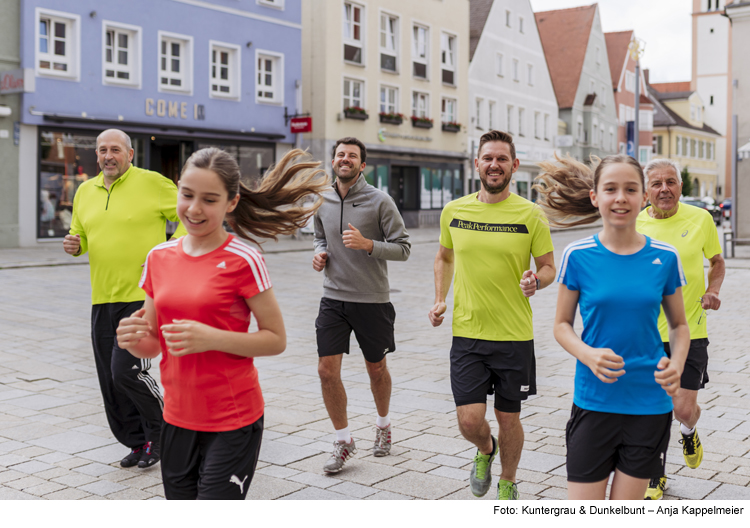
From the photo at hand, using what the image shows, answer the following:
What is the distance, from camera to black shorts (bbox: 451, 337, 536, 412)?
4547mm

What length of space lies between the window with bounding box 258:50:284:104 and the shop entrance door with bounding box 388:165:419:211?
27.9 feet

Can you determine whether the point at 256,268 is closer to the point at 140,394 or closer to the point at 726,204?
the point at 140,394


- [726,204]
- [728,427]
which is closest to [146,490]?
[728,427]

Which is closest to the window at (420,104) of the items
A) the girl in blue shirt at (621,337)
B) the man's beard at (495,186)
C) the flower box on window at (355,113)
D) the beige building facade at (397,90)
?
the beige building facade at (397,90)

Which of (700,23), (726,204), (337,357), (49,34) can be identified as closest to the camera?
(337,357)

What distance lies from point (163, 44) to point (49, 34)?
13.5ft

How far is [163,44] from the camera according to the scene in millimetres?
27547

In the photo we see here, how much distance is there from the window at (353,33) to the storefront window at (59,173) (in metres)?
13.0

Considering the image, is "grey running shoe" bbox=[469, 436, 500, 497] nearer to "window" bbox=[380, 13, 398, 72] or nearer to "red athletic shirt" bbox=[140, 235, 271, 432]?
"red athletic shirt" bbox=[140, 235, 271, 432]

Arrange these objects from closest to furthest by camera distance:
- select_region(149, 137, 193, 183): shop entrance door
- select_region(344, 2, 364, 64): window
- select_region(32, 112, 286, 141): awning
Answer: select_region(32, 112, 286, 141): awning, select_region(149, 137, 193, 183): shop entrance door, select_region(344, 2, 364, 64): window

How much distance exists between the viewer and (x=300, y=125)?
31.1 m

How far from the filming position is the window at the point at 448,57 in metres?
41.2

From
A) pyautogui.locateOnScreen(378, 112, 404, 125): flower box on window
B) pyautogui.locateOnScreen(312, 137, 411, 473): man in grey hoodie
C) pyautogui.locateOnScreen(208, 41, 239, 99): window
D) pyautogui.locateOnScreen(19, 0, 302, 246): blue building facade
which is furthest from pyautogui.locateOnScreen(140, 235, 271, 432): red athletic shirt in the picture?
pyautogui.locateOnScreen(378, 112, 404, 125): flower box on window

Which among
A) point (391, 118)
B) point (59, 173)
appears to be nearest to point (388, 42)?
point (391, 118)
